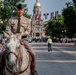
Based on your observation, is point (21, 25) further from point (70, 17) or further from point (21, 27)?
point (70, 17)

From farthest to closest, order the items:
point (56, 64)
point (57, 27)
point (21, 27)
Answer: point (57, 27)
point (56, 64)
point (21, 27)

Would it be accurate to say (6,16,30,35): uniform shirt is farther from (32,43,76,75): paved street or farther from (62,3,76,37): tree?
(62,3,76,37): tree

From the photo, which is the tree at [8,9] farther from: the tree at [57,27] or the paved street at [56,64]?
the tree at [57,27]

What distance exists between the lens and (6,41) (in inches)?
309

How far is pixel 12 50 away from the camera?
24.0ft

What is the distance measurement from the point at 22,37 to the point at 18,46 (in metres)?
0.80

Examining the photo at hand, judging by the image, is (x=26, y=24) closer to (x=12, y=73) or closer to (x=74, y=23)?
(x=12, y=73)

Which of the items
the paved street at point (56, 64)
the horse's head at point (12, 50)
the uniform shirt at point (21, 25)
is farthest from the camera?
the paved street at point (56, 64)

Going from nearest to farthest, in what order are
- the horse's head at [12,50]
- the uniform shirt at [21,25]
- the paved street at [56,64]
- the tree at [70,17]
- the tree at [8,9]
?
the horse's head at [12,50] < the uniform shirt at [21,25] < the paved street at [56,64] < the tree at [70,17] < the tree at [8,9]

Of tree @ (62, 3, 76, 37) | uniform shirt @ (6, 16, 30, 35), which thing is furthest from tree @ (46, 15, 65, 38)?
uniform shirt @ (6, 16, 30, 35)

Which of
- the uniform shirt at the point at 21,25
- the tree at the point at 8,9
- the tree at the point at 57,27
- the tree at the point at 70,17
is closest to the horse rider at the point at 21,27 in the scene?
the uniform shirt at the point at 21,25

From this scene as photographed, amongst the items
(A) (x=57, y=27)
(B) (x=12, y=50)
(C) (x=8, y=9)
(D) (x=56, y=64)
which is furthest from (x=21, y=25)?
(A) (x=57, y=27)

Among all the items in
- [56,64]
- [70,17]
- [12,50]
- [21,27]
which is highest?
[70,17]

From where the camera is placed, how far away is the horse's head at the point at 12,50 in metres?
7.23
